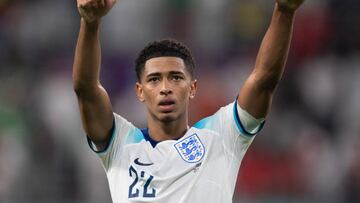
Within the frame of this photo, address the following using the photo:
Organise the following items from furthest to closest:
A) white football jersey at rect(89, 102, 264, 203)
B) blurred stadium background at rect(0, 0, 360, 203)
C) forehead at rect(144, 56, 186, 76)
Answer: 1. blurred stadium background at rect(0, 0, 360, 203)
2. forehead at rect(144, 56, 186, 76)
3. white football jersey at rect(89, 102, 264, 203)

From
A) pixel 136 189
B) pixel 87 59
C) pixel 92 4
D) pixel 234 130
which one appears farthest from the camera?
pixel 234 130

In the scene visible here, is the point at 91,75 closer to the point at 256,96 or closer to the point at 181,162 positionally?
the point at 181,162

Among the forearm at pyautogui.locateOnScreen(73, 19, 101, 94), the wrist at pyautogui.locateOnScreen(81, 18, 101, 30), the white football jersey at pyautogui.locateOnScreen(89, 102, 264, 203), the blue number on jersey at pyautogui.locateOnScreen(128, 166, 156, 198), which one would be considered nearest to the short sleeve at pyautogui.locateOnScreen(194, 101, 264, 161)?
the white football jersey at pyautogui.locateOnScreen(89, 102, 264, 203)


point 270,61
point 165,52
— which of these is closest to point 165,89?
point 165,52

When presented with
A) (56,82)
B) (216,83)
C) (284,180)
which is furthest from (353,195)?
(56,82)

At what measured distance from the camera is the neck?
5.79m

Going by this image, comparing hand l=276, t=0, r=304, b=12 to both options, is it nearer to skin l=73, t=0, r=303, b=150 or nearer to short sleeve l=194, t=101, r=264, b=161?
skin l=73, t=0, r=303, b=150

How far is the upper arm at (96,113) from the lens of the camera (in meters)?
5.53

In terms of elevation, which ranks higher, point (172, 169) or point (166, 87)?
point (166, 87)

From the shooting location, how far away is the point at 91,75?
5441 millimetres

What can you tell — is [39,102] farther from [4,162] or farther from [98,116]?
[98,116]

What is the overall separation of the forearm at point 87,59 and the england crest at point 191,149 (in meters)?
0.65

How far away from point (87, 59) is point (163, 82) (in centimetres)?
53

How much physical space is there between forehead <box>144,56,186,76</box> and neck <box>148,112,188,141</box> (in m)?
0.31
